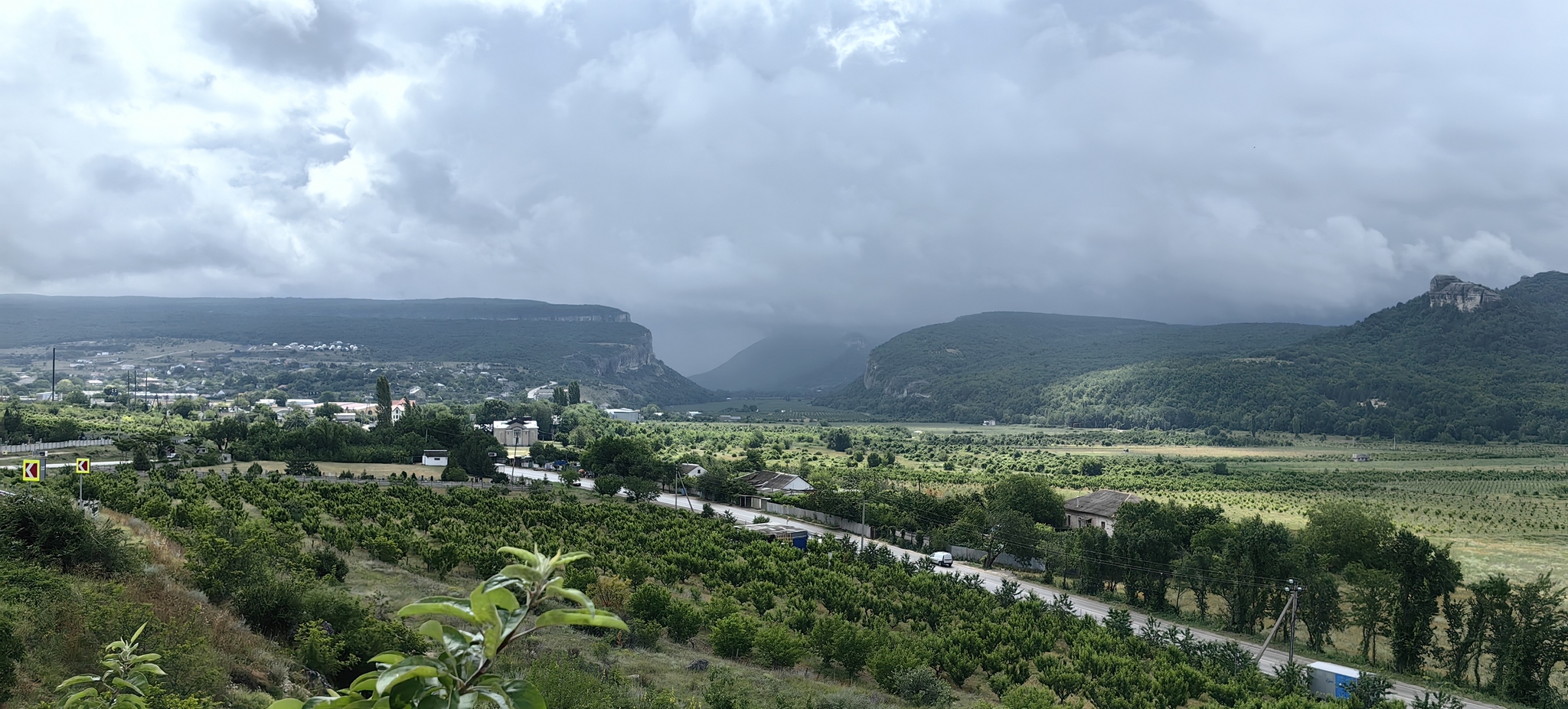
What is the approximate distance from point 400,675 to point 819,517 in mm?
54961

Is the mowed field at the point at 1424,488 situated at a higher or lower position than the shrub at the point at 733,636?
lower

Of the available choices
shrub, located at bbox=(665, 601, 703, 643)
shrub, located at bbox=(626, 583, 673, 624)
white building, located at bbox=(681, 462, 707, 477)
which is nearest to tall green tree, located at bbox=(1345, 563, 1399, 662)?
shrub, located at bbox=(665, 601, 703, 643)

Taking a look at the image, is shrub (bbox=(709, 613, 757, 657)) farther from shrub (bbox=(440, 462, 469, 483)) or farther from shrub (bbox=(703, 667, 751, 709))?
shrub (bbox=(440, 462, 469, 483))

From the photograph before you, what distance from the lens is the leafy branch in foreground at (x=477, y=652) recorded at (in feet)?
7.20

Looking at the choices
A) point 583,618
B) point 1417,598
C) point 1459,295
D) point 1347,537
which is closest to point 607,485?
point 1347,537

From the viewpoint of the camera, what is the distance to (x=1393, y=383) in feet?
477

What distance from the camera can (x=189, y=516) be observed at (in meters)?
29.7

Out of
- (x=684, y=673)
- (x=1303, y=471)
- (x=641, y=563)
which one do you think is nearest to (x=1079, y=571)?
(x=641, y=563)

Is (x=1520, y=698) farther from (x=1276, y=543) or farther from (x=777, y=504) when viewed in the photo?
(x=777, y=504)

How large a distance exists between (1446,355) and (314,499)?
19440 centimetres

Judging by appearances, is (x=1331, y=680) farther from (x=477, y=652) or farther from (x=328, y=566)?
(x=328, y=566)

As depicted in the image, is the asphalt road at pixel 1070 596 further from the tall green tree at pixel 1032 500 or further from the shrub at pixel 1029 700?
the shrub at pixel 1029 700

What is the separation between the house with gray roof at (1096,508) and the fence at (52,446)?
68495mm

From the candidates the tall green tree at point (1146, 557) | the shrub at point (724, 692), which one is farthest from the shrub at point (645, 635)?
the tall green tree at point (1146, 557)
